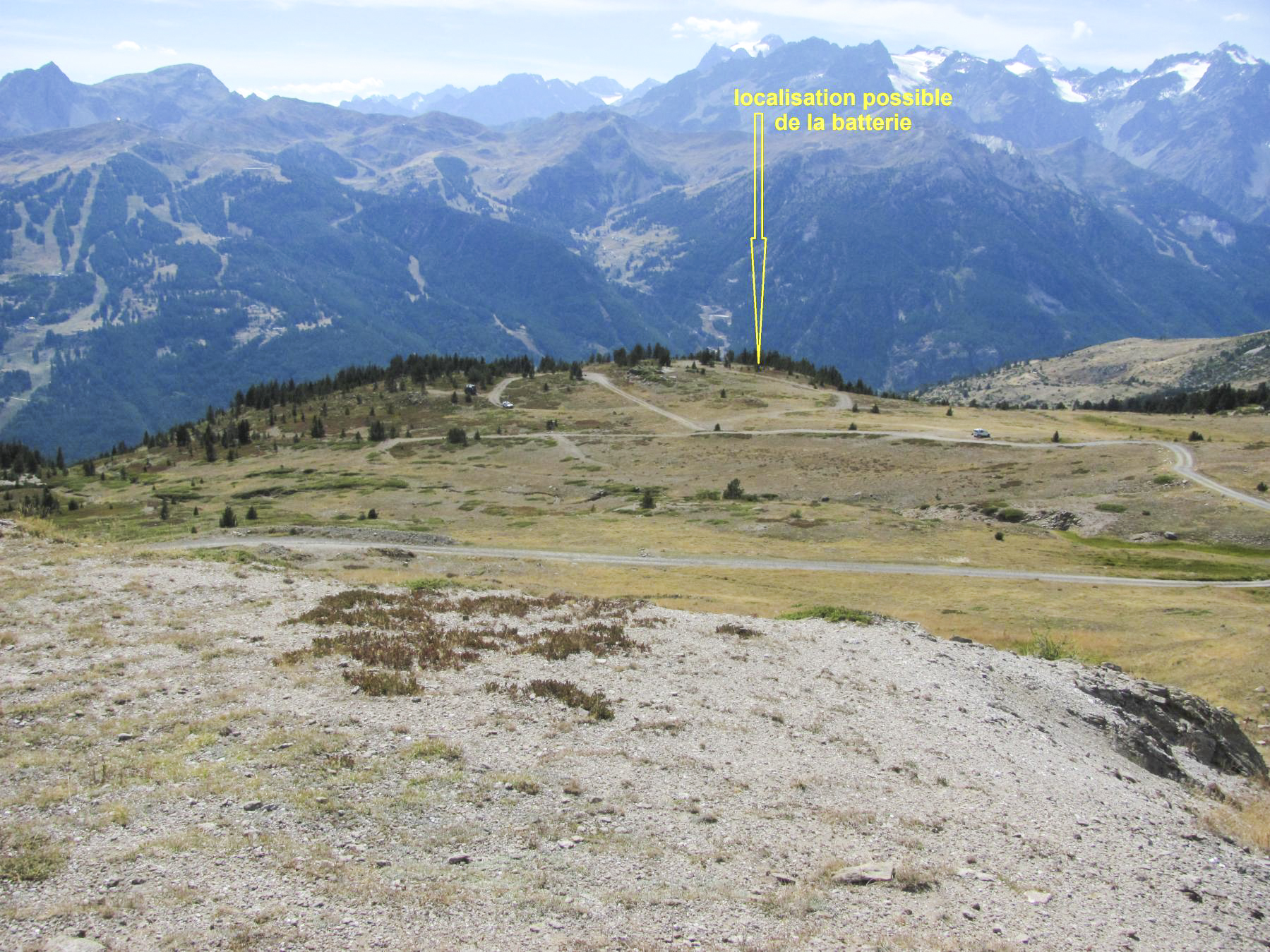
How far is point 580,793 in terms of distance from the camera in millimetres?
16203

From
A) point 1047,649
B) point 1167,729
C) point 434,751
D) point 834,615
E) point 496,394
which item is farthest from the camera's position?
point 496,394

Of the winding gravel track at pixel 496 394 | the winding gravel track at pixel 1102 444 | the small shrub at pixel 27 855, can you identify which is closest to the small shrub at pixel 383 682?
the small shrub at pixel 27 855

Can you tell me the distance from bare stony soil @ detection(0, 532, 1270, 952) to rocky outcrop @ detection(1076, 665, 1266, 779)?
0.11 m

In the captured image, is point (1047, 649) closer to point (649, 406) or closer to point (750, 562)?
point (750, 562)

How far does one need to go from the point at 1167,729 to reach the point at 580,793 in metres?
19.6

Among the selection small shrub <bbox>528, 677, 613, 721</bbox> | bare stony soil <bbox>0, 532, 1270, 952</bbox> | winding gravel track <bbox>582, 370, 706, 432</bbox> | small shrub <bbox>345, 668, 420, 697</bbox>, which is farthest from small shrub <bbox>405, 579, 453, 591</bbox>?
winding gravel track <bbox>582, 370, 706, 432</bbox>

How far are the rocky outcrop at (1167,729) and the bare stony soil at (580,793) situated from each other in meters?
0.11

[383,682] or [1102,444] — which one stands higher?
[1102,444]

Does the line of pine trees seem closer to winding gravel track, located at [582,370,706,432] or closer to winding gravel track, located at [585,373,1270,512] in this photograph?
winding gravel track, located at [585,373,1270,512]

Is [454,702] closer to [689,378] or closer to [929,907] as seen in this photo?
[929,907]

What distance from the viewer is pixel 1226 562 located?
58875mm

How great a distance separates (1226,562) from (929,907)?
59.3 metres

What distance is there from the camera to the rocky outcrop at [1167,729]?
23.1m

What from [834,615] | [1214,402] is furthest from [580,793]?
[1214,402]
